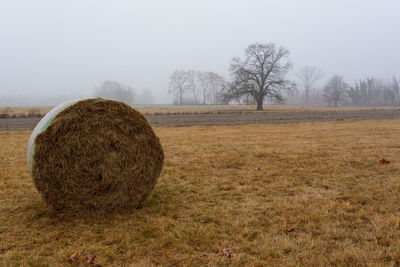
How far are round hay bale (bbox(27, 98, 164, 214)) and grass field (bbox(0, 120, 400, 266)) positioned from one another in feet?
1.03

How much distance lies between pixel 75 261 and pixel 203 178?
3.63 meters

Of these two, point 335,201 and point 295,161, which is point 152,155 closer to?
point 335,201

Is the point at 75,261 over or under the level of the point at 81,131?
under

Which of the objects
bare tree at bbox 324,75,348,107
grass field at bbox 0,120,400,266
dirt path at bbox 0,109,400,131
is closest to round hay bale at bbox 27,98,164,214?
grass field at bbox 0,120,400,266

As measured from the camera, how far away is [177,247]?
344cm

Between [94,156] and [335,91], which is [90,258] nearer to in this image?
[94,156]

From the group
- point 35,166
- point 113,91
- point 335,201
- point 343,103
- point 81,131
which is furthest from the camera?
point 343,103

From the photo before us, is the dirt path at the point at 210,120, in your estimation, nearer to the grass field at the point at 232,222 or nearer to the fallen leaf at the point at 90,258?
the grass field at the point at 232,222

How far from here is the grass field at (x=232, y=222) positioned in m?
3.23

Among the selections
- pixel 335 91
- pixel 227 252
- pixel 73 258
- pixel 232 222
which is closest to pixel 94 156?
pixel 73 258

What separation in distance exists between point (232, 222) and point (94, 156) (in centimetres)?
239

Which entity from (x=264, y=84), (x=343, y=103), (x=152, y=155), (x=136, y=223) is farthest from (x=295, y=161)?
(x=343, y=103)

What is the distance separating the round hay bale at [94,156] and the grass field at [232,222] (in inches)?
12.4

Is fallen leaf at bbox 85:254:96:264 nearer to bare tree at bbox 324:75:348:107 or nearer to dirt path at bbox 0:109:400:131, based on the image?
dirt path at bbox 0:109:400:131
